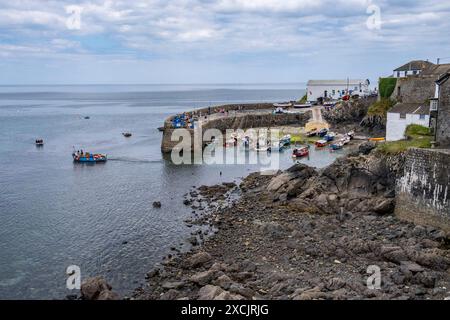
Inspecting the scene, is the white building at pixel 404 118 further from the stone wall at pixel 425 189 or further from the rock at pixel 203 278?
the rock at pixel 203 278

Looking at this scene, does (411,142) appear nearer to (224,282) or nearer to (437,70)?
(437,70)

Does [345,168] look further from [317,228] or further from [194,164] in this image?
[194,164]

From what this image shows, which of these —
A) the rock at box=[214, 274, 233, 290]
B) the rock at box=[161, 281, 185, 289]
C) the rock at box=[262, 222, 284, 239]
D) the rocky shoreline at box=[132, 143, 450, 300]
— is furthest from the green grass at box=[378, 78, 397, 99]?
the rock at box=[161, 281, 185, 289]

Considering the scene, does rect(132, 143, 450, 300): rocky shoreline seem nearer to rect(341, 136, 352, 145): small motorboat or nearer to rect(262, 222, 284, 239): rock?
rect(262, 222, 284, 239): rock

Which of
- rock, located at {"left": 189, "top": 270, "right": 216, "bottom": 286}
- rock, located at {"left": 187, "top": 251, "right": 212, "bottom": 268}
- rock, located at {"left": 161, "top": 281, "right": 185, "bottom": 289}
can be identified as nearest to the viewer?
rock, located at {"left": 189, "top": 270, "right": 216, "bottom": 286}

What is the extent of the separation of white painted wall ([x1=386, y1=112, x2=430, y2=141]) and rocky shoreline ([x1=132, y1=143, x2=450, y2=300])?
27.3 ft

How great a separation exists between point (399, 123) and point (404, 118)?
2.81 ft

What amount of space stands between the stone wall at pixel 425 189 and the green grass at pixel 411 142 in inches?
153

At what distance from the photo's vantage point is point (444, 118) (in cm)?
3797

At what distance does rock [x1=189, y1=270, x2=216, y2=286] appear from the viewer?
25.1 m

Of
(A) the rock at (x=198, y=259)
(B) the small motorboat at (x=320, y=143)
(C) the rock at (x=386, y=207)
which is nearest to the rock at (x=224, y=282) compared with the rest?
(A) the rock at (x=198, y=259)

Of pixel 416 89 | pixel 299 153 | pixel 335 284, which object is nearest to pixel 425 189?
pixel 335 284

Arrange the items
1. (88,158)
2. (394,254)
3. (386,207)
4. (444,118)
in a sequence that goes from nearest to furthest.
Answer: (394,254) < (386,207) < (444,118) < (88,158)
